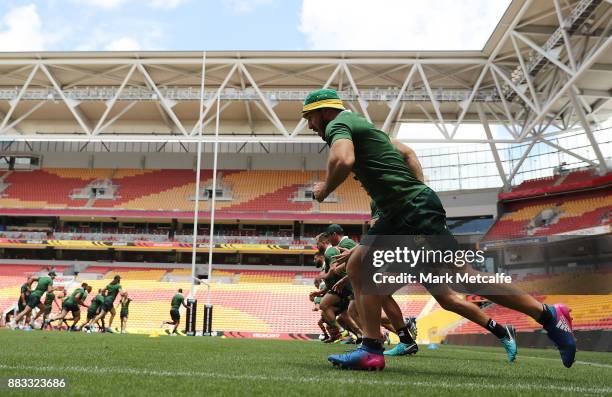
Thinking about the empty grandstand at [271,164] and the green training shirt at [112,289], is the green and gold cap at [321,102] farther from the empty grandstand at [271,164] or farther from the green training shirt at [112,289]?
the empty grandstand at [271,164]

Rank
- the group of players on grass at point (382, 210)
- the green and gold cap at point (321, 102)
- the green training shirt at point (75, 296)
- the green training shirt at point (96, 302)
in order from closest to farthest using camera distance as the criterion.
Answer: the group of players on grass at point (382, 210)
the green and gold cap at point (321, 102)
the green training shirt at point (75, 296)
the green training shirt at point (96, 302)

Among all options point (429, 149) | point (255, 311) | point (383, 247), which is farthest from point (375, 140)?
point (429, 149)

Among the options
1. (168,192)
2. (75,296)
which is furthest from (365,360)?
(168,192)

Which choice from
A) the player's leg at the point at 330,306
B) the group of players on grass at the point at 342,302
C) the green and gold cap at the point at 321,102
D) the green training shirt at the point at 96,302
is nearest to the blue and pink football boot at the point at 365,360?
the green and gold cap at the point at 321,102

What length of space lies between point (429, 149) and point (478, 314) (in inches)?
1449

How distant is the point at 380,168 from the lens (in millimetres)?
3320

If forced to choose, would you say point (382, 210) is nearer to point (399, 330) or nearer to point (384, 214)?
point (384, 214)

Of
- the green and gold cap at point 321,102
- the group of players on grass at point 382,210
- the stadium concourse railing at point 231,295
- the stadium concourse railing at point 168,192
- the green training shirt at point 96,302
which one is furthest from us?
the stadium concourse railing at point 168,192

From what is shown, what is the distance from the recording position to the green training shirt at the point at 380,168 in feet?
10.8

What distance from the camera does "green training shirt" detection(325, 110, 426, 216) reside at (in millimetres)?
3287

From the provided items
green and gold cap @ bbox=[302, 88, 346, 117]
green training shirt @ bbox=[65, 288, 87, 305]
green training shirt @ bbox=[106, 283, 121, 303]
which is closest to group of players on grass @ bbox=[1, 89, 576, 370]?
green and gold cap @ bbox=[302, 88, 346, 117]

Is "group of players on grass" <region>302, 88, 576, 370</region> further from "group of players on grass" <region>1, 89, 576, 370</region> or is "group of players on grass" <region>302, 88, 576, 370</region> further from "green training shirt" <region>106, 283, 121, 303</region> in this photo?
"green training shirt" <region>106, 283, 121, 303</region>

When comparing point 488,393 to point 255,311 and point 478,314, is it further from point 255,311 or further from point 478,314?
point 255,311

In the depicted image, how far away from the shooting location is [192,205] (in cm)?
3541
